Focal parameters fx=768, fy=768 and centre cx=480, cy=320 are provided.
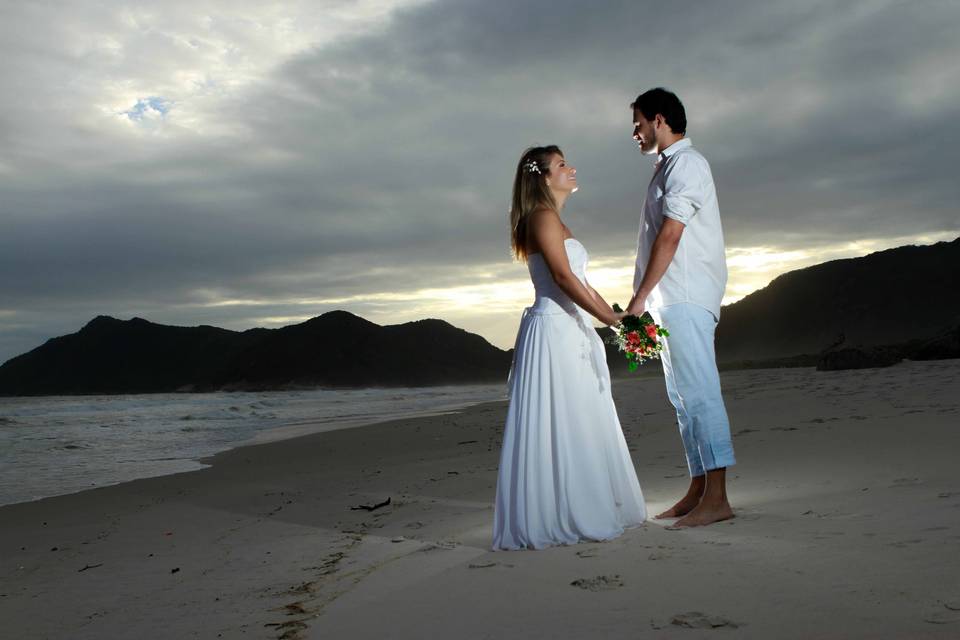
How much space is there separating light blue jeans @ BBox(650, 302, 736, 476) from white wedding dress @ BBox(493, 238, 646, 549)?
363 millimetres

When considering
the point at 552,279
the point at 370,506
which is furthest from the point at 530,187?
the point at 370,506

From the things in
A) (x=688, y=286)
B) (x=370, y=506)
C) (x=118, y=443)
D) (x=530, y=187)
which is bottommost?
(x=370, y=506)

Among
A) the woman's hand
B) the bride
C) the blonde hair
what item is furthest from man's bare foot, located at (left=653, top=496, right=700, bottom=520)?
the blonde hair

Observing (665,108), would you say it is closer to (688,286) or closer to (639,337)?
(688,286)

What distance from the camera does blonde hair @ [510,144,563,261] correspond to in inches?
151

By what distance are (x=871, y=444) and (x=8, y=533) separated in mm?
6455

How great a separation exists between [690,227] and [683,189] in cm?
20

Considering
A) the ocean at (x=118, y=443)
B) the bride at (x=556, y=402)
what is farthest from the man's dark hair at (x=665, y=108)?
the ocean at (x=118, y=443)

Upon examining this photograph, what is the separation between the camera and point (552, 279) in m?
3.84

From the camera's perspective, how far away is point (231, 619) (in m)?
3.10

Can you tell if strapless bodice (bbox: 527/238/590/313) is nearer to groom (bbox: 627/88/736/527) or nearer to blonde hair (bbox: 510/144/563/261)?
blonde hair (bbox: 510/144/563/261)

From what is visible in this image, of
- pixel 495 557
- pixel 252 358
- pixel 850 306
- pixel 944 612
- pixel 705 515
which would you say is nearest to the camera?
pixel 944 612

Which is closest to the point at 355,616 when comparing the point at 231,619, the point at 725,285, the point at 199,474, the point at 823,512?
the point at 231,619

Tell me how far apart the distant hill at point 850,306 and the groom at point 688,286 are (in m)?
39.6
